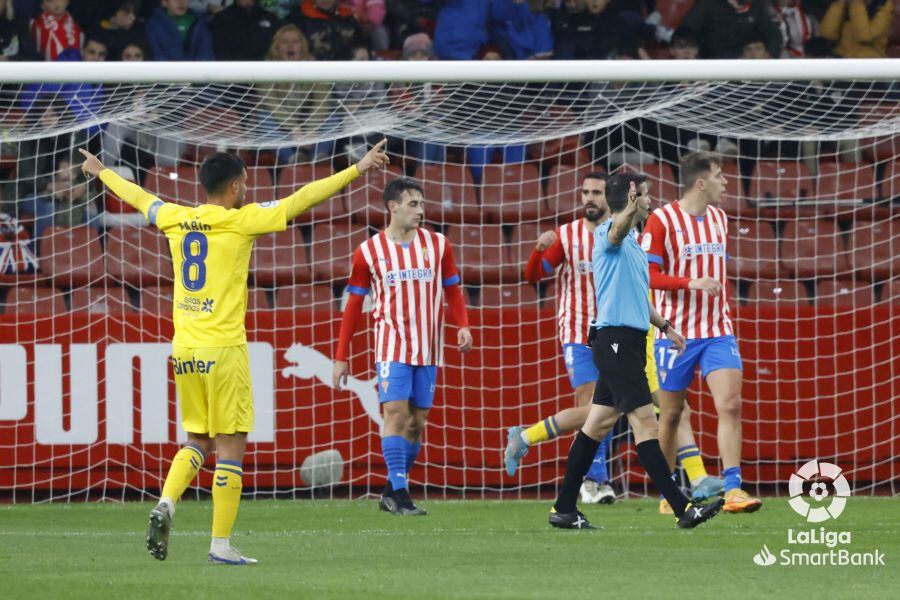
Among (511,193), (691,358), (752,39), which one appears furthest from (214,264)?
(752,39)

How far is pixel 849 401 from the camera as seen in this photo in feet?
35.5

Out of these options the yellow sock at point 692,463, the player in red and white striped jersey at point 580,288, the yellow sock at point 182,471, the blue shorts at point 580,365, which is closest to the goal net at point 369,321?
the player in red and white striped jersey at point 580,288

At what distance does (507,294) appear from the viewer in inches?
452

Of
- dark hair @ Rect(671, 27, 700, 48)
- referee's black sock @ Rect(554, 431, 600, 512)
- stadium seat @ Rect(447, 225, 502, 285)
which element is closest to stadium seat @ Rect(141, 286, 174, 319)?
stadium seat @ Rect(447, 225, 502, 285)

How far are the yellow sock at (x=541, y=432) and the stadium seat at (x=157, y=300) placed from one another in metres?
2.95

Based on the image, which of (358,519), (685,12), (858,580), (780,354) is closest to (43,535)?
(358,519)

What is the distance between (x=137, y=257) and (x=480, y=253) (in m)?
2.48

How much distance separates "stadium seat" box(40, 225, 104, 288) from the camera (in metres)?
11.1

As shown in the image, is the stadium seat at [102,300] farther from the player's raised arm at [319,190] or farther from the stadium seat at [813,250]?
the stadium seat at [813,250]

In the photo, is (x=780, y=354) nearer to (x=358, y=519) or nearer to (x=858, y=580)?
(x=358, y=519)

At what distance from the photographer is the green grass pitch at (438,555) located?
575 centimetres

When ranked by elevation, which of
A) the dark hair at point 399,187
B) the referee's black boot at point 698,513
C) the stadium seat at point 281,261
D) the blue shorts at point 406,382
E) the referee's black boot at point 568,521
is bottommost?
the referee's black boot at point 568,521

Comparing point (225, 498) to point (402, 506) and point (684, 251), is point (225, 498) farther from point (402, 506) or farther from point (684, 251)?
point (684, 251)

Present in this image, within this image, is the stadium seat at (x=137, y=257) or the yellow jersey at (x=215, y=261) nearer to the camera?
the yellow jersey at (x=215, y=261)
